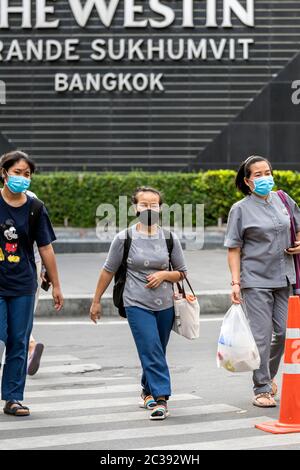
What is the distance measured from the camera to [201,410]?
26.7 feet

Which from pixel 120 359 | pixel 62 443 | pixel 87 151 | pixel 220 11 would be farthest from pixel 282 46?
pixel 62 443

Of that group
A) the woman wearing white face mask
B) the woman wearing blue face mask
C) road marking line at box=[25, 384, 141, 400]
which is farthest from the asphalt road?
the woman wearing white face mask

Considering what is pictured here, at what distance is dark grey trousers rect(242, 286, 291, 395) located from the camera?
8305mm

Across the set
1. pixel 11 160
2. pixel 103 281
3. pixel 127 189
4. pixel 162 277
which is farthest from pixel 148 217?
pixel 127 189

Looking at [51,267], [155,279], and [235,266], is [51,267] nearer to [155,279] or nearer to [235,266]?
[155,279]

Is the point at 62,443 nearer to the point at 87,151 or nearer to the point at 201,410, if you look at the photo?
the point at 201,410

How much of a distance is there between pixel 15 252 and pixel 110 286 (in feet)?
24.7

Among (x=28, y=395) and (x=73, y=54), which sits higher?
(x=73, y=54)

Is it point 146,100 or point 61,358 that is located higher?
point 146,100

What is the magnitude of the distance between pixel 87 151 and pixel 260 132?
3.40m

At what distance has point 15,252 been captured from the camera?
8.01 metres

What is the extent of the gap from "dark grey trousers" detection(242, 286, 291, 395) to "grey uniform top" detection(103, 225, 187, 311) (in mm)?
586

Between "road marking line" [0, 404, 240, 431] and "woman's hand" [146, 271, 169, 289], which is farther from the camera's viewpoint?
"woman's hand" [146, 271, 169, 289]

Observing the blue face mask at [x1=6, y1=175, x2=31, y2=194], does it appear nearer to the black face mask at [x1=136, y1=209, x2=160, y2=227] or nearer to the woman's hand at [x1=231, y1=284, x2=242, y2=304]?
the black face mask at [x1=136, y1=209, x2=160, y2=227]
